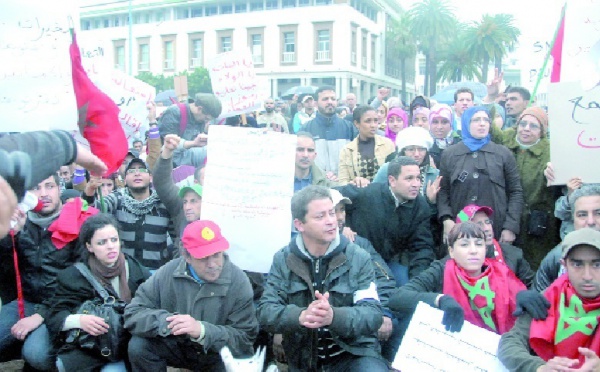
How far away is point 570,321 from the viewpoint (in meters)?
2.99

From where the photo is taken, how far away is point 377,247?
462 centimetres

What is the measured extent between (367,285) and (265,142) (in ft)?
4.73

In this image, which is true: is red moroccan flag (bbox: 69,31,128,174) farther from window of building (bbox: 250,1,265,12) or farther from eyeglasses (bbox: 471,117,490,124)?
window of building (bbox: 250,1,265,12)

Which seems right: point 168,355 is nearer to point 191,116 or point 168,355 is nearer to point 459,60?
point 191,116

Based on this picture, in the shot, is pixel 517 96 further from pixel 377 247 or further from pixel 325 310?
pixel 325 310

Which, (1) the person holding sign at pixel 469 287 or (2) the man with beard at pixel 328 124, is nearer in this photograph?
(1) the person holding sign at pixel 469 287

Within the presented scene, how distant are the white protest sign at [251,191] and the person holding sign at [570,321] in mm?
1909

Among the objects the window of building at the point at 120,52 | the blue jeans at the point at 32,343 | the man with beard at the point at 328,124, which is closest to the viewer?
the blue jeans at the point at 32,343

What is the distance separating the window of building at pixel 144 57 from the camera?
167 feet

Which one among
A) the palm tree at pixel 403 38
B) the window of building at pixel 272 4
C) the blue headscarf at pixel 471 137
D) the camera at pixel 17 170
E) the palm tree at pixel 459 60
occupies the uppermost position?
the window of building at pixel 272 4

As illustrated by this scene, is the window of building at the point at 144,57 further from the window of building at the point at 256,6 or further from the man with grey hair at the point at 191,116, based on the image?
the man with grey hair at the point at 191,116

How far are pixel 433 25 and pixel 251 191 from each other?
48194 millimetres

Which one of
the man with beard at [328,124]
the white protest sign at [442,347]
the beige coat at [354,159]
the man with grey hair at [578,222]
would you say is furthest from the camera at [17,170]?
the man with beard at [328,124]

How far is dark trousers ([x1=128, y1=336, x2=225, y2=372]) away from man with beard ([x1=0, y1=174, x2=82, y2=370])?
908 mm
